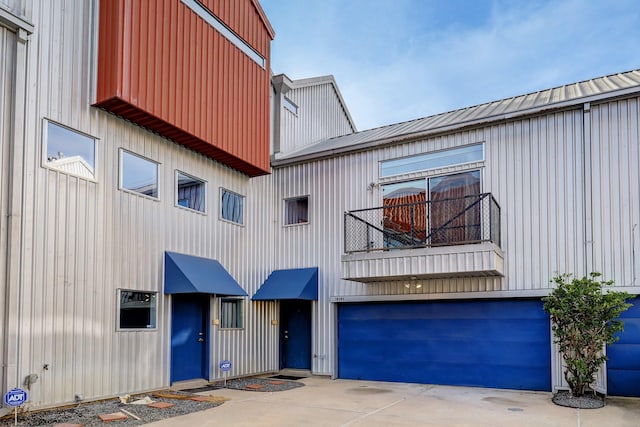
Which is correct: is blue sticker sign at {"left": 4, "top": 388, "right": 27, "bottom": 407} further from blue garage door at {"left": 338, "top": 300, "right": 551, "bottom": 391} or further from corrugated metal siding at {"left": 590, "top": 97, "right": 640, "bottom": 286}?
corrugated metal siding at {"left": 590, "top": 97, "right": 640, "bottom": 286}

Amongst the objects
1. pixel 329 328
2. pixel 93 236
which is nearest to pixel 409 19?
pixel 329 328

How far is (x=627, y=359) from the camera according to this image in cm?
973

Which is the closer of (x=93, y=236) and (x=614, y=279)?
(x=93, y=236)

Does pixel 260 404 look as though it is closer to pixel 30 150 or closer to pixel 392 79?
pixel 30 150

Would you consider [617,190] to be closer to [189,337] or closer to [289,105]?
[289,105]

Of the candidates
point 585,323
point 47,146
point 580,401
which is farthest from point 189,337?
point 585,323

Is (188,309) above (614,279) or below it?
below

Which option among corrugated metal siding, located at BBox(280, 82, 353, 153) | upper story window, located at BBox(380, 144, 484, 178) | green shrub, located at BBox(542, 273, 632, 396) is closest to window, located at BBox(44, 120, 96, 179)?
corrugated metal siding, located at BBox(280, 82, 353, 153)

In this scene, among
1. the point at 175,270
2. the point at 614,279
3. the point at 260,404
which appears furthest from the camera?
the point at 175,270

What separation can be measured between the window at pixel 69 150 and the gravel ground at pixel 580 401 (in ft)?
29.5

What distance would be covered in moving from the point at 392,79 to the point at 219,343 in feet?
73.6

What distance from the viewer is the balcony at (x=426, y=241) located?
10305 millimetres

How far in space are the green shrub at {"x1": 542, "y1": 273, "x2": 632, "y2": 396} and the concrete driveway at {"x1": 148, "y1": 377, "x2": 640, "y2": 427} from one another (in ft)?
2.25

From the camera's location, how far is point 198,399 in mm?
9461
